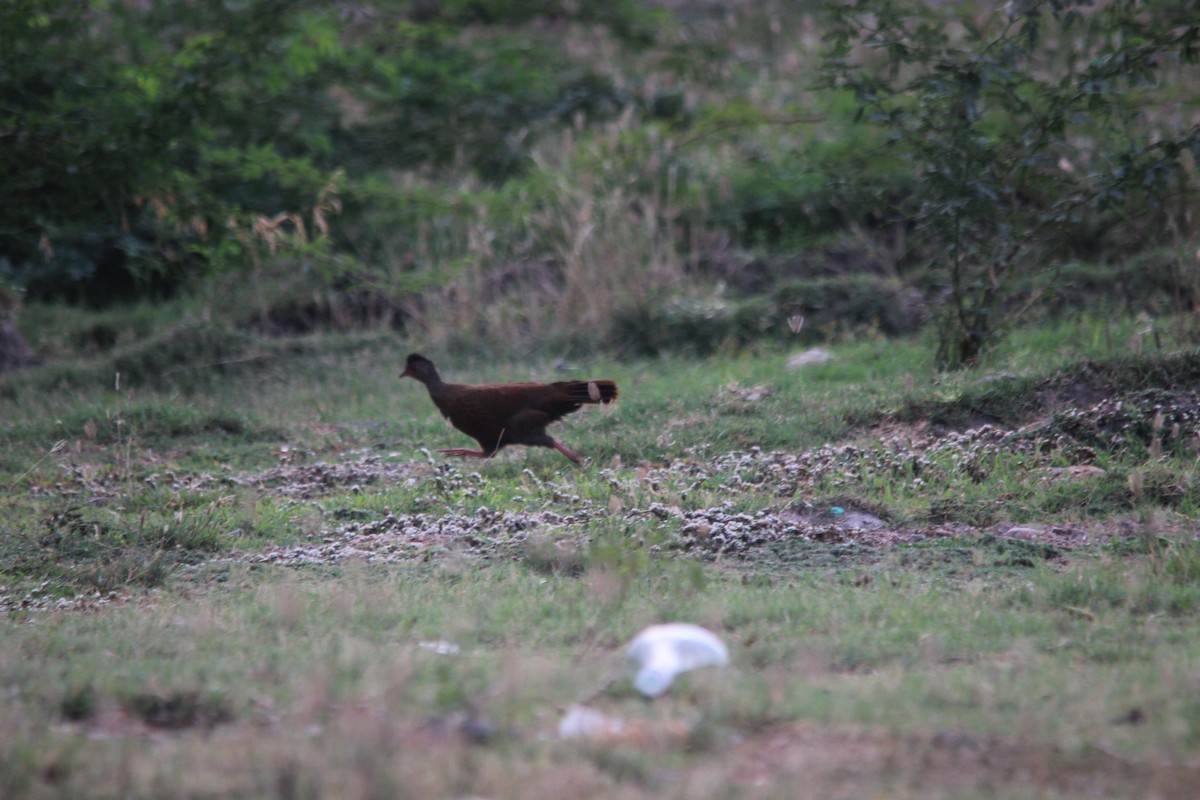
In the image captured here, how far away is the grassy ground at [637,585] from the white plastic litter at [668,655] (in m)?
0.06

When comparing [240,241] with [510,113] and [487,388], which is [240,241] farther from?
[510,113]

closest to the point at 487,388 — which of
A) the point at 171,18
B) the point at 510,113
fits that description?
the point at 510,113

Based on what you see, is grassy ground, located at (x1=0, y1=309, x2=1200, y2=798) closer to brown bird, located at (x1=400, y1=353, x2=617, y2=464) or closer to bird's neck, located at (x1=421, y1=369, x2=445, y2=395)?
brown bird, located at (x1=400, y1=353, x2=617, y2=464)

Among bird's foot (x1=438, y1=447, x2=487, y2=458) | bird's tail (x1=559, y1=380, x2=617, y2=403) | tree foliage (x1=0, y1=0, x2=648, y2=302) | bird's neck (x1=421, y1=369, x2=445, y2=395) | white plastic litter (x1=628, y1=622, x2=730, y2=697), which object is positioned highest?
tree foliage (x1=0, y1=0, x2=648, y2=302)

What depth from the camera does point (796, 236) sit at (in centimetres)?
1245

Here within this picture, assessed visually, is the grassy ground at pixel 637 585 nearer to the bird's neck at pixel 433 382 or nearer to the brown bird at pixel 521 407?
the brown bird at pixel 521 407

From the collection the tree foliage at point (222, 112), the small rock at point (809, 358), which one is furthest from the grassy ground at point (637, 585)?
the tree foliage at point (222, 112)

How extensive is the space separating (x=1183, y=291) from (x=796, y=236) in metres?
4.31

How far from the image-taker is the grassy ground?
311cm

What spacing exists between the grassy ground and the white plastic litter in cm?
6

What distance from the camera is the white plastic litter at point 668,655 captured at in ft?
11.5

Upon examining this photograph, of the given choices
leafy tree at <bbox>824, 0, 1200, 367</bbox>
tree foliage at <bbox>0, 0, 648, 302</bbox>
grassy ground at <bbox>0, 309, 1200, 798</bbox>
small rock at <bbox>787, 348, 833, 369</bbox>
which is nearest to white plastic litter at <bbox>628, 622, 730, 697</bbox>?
grassy ground at <bbox>0, 309, 1200, 798</bbox>

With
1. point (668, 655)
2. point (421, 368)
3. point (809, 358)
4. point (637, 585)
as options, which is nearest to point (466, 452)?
point (421, 368)

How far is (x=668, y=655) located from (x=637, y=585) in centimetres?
123
